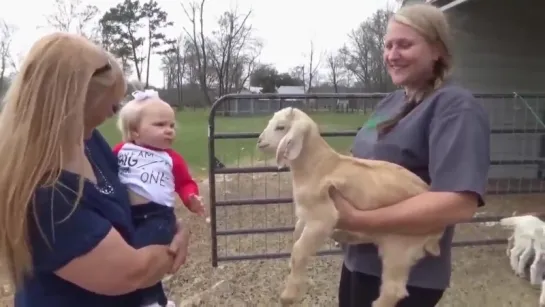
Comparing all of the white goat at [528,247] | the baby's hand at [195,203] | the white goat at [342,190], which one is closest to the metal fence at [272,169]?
the white goat at [528,247]

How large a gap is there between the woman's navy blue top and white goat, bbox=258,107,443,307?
47cm

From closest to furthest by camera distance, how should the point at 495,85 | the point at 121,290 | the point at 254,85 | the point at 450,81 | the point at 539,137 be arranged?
the point at 121,290, the point at 450,81, the point at 539,137, the point at 495,85, the point at 254,85

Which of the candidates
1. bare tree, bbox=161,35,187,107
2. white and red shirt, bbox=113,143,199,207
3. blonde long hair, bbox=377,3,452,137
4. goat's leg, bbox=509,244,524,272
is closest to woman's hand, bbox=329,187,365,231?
blonde long hair, bbox=377,3,452,137

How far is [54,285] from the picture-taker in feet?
4.59

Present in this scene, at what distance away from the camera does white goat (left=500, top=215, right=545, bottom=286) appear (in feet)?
16.2

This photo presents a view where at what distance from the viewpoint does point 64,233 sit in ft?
4.24

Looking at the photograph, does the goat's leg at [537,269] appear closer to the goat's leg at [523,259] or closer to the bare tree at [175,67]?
the goat's leg at [523,259]

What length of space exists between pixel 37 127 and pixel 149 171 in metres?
0.70

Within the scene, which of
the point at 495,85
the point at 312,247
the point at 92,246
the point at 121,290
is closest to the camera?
the point at 92,246

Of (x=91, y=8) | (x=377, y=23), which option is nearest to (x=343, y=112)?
(x=377, y=23)

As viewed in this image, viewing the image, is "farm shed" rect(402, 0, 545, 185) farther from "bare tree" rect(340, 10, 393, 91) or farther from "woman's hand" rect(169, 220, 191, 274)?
"bare tree" rect(340, 10, 393, 91)

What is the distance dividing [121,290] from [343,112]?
4478 millimetres

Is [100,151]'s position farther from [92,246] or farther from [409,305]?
[409,305]

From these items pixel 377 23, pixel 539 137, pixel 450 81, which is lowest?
pixel 539 137
